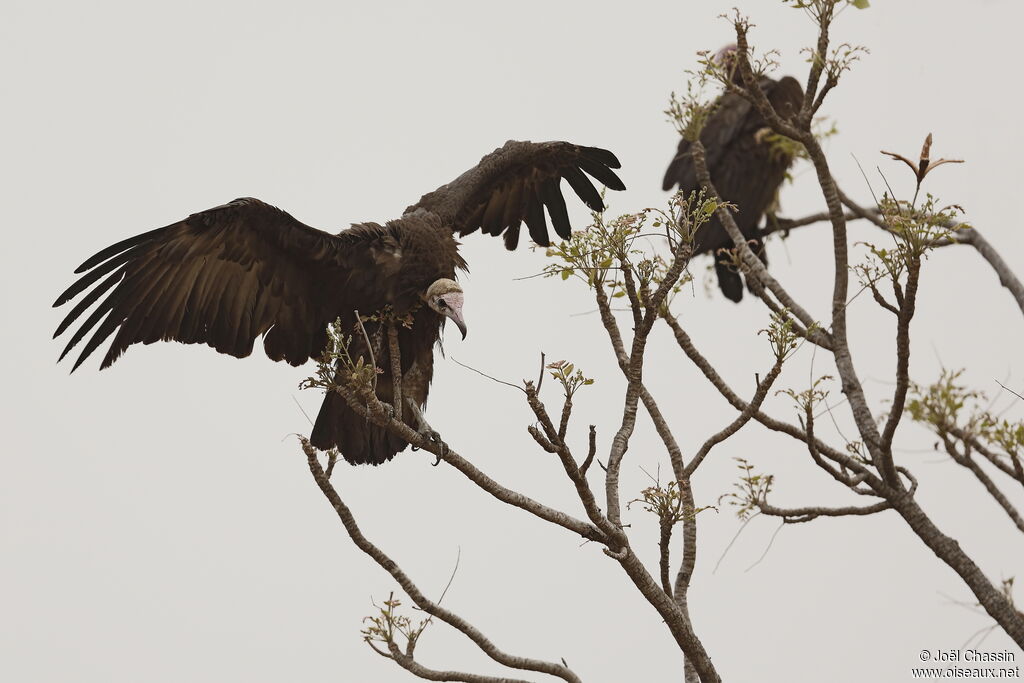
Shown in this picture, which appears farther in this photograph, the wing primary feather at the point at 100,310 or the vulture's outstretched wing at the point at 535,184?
the vulture's outstretched wing at the point at 535,184

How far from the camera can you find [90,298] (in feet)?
15.7

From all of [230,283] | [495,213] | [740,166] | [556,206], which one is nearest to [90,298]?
[230,283]

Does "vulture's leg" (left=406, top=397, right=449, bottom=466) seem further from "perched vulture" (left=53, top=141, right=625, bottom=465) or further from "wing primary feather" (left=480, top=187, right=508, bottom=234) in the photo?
"wing primary feather" (left=480, top=187, right=508, bottom=234)

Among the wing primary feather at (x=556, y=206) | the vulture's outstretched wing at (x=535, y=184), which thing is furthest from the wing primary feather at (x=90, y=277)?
the wing primary feather at (x=556, y=206)

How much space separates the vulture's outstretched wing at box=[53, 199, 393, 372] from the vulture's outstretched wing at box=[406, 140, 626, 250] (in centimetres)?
111

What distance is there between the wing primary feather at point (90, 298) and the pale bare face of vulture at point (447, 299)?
1.34m

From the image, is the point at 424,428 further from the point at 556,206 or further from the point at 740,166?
the point at 740,166

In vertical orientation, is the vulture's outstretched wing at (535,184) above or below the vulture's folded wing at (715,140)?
below

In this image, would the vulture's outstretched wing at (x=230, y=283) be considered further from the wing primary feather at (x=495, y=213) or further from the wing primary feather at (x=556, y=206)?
the wing primary feather at (x=556, y=206)

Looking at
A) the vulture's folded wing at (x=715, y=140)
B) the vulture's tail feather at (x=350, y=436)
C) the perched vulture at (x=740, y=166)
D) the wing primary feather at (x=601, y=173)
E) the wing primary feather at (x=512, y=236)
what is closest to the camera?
the vulture's tail feather at (x=350, y=436)

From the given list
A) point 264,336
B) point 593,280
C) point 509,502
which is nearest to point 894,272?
point 593,280

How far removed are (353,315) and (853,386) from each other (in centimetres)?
259

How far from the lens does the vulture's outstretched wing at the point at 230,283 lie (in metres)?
4.81

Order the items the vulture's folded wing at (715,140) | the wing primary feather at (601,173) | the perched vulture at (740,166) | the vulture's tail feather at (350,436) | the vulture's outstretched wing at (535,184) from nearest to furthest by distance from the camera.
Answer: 1. the vulture's tail feather at (350,436)
2. the vulture's outstretched wing at (535,184)
3. the wing primary feather at (601,173)
4. the perched vulture at (740,166)
5. the vulture's folded wing at (715,140)
